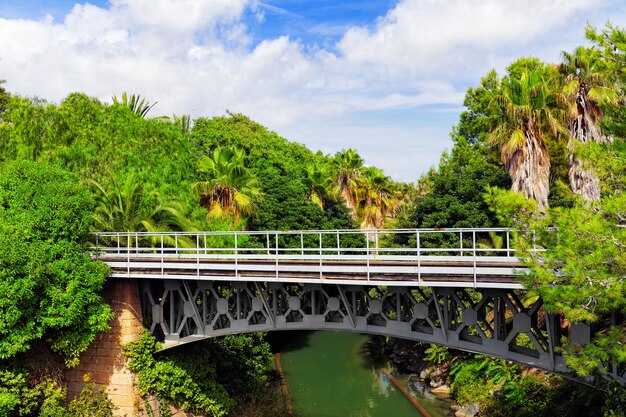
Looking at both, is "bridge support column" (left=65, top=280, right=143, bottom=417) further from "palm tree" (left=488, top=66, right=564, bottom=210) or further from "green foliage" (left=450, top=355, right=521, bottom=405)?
"palm tree" (left=488, top=66, right=564, bottom=210)

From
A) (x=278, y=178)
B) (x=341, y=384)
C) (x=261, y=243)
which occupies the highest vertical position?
(x=278, y=178)

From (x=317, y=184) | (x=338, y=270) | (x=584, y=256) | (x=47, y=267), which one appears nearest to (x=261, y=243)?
(x=317, y=184)

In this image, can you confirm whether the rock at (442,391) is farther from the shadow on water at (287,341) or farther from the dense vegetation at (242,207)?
the shadow on water at (287,341)

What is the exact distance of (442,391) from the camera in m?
27.8

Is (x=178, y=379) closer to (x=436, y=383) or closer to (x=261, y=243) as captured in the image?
(x=261, y=243)

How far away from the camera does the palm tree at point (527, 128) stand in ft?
81.7

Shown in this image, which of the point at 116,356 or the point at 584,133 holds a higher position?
the point at 584,133

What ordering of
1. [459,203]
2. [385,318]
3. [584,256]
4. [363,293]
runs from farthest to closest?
[459,203]
[363,293]
[385,318]
[584,256]

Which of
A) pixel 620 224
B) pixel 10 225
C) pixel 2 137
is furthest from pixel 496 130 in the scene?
pixel 2 137

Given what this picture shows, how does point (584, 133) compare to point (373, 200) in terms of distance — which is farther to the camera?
point (373, 200)

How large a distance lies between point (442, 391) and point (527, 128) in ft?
43.5

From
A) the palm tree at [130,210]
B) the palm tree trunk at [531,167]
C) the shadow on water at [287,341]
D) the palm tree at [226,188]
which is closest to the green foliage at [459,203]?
the palm tree trunk at [531,167]

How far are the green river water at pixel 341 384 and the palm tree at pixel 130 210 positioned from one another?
→ 10767mm

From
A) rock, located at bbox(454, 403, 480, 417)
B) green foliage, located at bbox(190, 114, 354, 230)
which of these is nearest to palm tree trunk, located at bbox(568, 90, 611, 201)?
rock, located at bbox(454, 403, 480, 417)
